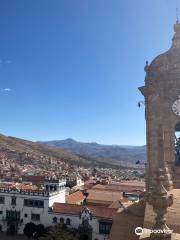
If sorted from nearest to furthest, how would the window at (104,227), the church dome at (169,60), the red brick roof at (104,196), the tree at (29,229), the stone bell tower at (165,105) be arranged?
1. the stone bell tower at (165,105)
2. the church dome at (169,60)
3. the window at (104,227)
4. the tree at (29,229)
5. the red brick roof at (104,196)

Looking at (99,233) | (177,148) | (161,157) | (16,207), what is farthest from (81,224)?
(161,157)

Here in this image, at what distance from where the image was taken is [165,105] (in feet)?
70.8

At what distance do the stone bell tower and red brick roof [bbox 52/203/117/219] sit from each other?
1257 inches

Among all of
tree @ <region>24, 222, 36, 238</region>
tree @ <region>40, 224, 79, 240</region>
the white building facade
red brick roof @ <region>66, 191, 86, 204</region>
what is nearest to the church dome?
tree @ <region>40, 224, 79, 240</region>

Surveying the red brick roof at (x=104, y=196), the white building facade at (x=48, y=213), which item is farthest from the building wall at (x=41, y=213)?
the red brick roof at (x=104, y=196)

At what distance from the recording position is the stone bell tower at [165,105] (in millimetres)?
21250

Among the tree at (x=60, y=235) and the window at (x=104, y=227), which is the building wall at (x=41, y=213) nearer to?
the window at (x=104, y=227)

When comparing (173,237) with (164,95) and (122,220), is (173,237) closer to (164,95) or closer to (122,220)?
(122,220)

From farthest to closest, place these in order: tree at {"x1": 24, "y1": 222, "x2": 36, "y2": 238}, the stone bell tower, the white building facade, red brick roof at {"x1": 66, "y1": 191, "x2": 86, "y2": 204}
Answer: red brick roof at {"x1": 66, "y1": 191, "x2": 86, "y2": 204}
tree at {"x1": 24, "y1": 222, "x2": 36, "y2": 238}
the white building facade
the stone bell tower

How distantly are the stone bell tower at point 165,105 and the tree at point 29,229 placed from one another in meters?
39.0

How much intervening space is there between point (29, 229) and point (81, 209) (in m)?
9.31

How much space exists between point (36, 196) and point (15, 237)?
24.2 feet

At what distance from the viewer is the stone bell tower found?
21.2m

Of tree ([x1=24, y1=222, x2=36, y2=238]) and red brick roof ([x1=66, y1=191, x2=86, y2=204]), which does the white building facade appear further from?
red brick roof ([x1=66, y1=191, x2=86, y2=204])
